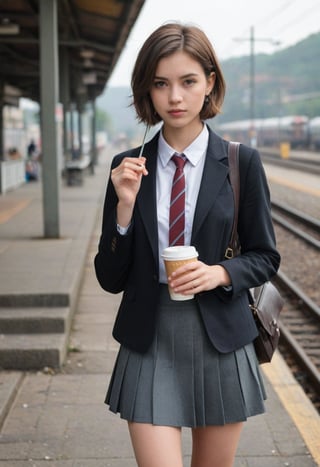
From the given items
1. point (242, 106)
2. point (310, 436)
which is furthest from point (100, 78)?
point (242, 106)

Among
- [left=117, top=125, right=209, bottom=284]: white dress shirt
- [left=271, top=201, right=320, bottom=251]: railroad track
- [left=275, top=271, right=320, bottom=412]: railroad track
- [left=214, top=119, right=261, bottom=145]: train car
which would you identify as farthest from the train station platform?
[left=214, top=119, right=261, bottom=145]: train car

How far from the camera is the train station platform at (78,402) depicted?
14.5ft

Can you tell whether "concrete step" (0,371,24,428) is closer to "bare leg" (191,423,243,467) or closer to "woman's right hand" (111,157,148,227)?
"bare leg" (191,423,243,467)

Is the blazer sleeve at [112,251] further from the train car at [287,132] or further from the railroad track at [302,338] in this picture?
the train car at [287,132]

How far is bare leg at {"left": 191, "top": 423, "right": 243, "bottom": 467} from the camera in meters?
2.59

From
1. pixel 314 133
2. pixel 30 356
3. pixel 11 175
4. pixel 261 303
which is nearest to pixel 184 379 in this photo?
pixel 261 303

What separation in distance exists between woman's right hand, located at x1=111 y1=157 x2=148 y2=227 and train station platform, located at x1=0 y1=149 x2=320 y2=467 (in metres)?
2.20

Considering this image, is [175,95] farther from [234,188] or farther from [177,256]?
[177,256]

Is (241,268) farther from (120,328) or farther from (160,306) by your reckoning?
(120,328)

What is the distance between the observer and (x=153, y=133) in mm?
2922

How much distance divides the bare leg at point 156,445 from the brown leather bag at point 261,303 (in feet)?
1.33

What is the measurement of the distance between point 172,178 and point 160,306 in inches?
16.3

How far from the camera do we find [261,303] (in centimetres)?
275

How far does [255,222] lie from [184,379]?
1.80ft
